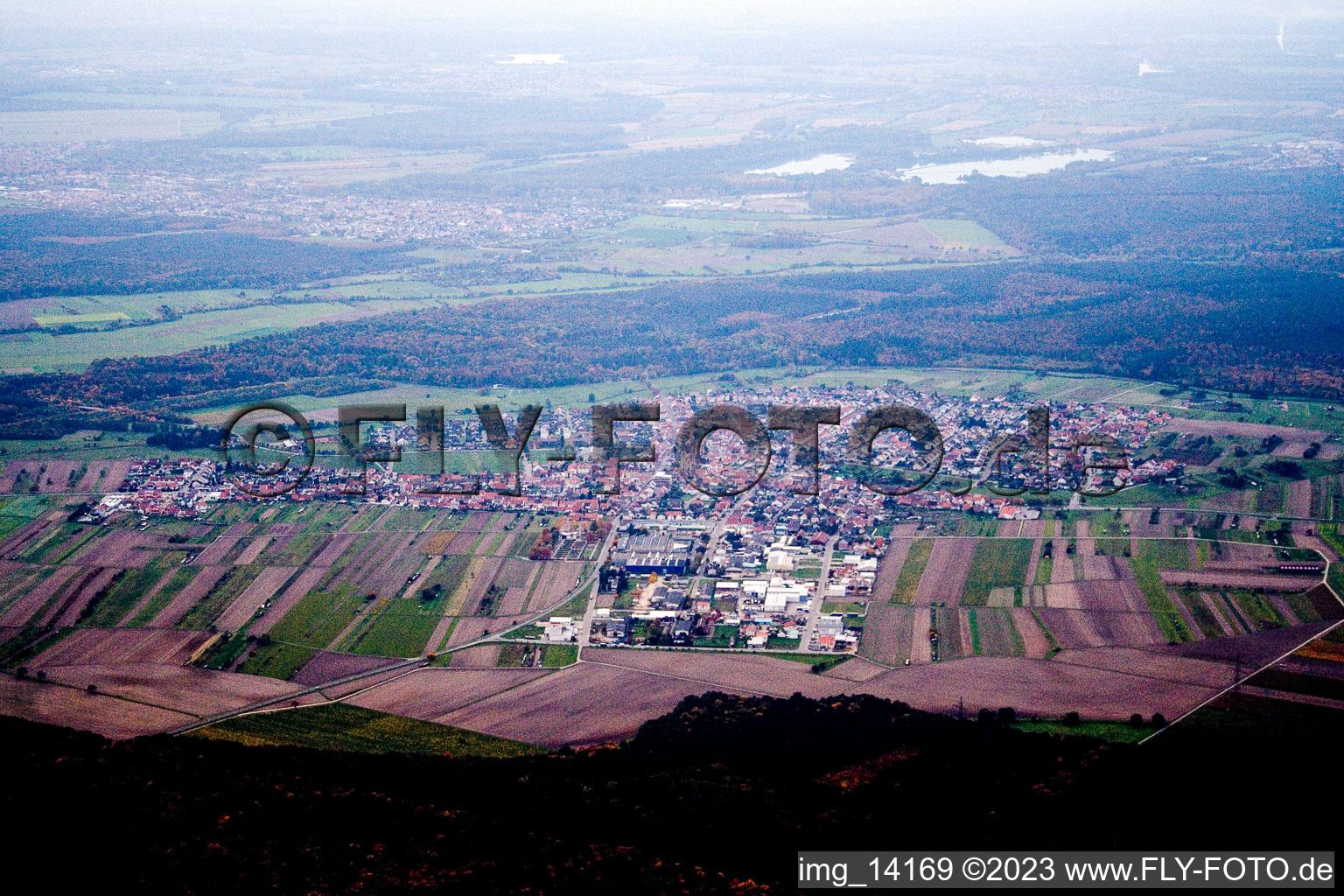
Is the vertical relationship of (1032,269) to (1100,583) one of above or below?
A: above

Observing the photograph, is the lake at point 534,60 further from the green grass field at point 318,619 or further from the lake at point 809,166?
the green grass field at point 318,619

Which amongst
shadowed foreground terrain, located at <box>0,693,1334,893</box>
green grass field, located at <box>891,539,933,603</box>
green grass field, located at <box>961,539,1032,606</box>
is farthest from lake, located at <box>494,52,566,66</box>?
shadowed foreground terrain, located at <box>0,693,1334,893</box>

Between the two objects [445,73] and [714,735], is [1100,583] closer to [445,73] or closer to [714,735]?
[714,735]

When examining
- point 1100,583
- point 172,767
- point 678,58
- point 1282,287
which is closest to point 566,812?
point 172,767

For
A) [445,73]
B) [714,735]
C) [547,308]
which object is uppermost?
[445,73]

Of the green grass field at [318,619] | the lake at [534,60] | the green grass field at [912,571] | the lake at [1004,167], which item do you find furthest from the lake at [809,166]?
the green grass field at [318,619]
